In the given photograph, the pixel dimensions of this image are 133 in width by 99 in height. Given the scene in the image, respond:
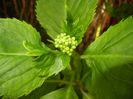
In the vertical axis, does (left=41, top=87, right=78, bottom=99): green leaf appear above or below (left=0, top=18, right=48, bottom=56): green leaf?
below

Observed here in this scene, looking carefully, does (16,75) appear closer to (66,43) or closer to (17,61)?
(17,61)

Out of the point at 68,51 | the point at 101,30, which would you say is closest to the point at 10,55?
the point at 68,51

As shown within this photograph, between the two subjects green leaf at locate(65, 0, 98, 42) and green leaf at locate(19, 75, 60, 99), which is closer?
green leaf at locate(65, 0, 98, 42)

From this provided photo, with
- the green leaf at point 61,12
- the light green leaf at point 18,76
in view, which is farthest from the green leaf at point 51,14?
the light green leaf at point 18,76

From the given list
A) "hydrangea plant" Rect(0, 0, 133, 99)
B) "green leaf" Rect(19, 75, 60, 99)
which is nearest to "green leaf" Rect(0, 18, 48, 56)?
"hydrangea plant" Rect(0, 0, 133, 99)

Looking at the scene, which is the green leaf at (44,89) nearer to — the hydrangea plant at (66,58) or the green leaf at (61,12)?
the hydrangea plant at (66,58)

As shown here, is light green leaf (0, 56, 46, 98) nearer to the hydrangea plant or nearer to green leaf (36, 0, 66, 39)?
the hydrangea plant
